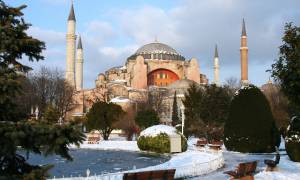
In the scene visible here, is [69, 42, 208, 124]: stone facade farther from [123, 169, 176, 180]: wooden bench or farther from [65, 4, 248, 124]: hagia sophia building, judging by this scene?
[123, 169, 176, 180]: wooden bench

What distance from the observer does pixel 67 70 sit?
56375mm

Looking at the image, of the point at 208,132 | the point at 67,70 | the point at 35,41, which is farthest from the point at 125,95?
the point at 35,41

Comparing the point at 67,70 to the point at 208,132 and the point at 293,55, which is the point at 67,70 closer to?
the point at 208,132

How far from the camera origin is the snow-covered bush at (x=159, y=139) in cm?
1883

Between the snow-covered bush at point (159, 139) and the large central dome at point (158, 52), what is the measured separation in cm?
5929

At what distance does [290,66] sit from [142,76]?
59680 mm

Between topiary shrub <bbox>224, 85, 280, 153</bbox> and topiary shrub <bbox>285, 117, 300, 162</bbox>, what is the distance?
293 centimetres

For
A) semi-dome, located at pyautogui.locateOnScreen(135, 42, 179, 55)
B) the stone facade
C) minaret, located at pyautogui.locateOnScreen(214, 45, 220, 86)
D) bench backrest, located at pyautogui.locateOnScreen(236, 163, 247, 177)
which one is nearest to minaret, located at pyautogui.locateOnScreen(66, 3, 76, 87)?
the stone facade

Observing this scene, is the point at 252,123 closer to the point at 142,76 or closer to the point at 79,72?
the point at 79,72

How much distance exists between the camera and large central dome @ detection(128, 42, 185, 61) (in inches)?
3113

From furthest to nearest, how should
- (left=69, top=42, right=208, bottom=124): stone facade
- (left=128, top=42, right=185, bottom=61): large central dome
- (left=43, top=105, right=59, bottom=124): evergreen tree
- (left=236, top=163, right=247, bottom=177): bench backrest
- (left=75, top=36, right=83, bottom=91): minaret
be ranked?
(left=128, top=42, right=185, bottom=61): large central dome < (left=69, top=42, right=208, bottom=124): stone facade < (left=75, top=36, right=83, bottom=91): minaret < (left=236, top=163, right=247, bottom=177): bench backrest < (left=43, top=105, right=59, bottom=124): evergreen tree

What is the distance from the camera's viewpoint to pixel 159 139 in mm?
19094

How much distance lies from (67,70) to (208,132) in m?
32.5

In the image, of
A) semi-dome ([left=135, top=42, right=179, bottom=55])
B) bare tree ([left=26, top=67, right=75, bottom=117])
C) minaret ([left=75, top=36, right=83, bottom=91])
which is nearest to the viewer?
bare tree ([left=26, top=67, right=75, bottom=117])
